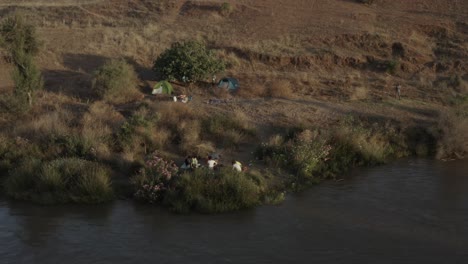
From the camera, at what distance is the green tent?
2455 centimetres

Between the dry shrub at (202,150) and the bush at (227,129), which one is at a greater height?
the bush at (227,129)

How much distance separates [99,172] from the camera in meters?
14.1

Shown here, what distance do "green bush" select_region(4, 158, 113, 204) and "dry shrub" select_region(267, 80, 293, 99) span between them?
11686 millimetres

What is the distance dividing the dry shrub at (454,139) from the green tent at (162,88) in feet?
41.1

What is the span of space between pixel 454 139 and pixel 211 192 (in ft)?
33.9

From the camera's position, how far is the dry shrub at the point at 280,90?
24.4 metres

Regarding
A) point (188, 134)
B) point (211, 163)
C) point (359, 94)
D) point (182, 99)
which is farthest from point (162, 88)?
point (211, 163)

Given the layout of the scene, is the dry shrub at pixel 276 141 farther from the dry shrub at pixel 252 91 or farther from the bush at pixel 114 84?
the bush at pixel 114 84

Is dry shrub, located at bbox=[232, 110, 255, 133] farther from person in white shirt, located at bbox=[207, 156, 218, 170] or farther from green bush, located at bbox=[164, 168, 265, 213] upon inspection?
green bush, located at bbox=[164, 168, 265, 213]

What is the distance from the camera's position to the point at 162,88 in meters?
24.7

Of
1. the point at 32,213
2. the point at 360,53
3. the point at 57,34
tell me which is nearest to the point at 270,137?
the point at 32,213

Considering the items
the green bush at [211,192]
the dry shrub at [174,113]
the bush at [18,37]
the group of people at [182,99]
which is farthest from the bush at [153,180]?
the bush at [18,37]

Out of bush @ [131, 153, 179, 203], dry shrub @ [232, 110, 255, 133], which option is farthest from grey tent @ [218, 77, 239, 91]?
bush @ [131, 153, 179, 203]

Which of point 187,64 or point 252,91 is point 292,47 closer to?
point 252,91
